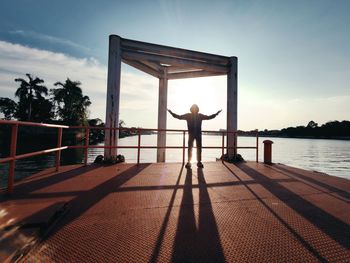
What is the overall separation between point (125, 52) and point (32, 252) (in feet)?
20.1

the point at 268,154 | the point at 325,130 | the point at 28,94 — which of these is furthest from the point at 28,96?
the point at 325,130

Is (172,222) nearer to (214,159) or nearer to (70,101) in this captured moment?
(214,159)

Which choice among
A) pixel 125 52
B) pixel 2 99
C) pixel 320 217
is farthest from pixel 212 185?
pixel 2 99

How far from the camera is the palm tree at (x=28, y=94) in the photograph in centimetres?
4272

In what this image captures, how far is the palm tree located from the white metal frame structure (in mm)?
45048

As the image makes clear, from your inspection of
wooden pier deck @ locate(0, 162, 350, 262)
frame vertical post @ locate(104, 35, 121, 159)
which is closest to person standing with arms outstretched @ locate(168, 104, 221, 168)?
frame vertical post @ locate(104, 35, 121, 159)

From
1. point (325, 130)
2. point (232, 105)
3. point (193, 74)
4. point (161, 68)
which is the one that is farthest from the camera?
point (325, 130)

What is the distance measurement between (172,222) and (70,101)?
4836cm

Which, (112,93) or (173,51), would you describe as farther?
(173,51)

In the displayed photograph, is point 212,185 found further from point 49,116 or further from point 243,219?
point 49,116

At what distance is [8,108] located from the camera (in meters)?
44.0

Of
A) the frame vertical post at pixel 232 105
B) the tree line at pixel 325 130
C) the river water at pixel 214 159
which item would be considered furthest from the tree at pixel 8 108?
the tree line at pixel 325 130

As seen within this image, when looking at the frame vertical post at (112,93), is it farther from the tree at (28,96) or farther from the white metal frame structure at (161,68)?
the tree at (28,96)

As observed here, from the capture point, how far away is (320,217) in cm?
235
